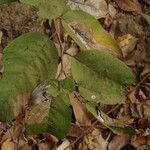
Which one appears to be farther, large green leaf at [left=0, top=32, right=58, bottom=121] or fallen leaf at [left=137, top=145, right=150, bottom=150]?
fallen leaf at [left=137, top=145, right=150, bottom=150]

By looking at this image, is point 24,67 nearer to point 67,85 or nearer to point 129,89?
point 67,85

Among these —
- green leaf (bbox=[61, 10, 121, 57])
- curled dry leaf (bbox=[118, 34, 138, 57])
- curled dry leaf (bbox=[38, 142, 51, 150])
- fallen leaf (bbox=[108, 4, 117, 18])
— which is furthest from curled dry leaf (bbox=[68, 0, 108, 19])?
curled dry leaf (bbox=[38, 142, 51, 150])

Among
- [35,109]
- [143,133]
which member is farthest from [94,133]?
[35,109]

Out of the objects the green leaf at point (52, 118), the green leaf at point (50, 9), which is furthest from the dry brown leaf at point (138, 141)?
the green leaf at point (50, 9)

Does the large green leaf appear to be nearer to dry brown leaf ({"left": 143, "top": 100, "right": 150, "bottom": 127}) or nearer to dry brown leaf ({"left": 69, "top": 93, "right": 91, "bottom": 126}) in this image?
dry brown leaf ({"left": 69, "top": 93, "right": 91, "bottom": 126})

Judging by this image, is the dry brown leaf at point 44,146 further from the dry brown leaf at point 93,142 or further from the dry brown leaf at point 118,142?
the dry brown leaf at point 118,142

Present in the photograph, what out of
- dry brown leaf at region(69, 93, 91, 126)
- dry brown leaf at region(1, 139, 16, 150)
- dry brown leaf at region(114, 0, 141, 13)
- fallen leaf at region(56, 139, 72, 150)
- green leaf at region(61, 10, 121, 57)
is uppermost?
green leaf at region(61, 10, 121, 57)

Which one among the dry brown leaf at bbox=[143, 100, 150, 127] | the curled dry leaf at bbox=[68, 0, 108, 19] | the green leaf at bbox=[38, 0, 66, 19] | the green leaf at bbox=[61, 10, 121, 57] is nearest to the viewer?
the green leaf at bbox=[38, 0, 66, 19]
